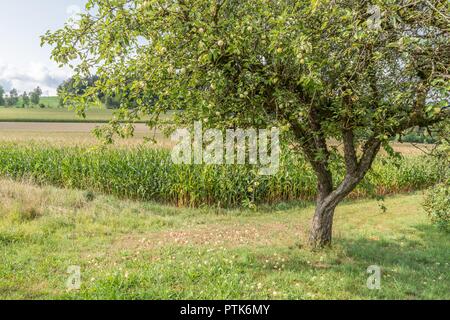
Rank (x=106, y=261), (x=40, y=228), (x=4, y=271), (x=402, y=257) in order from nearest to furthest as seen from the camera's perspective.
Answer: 1. (x=4, y=271)
2. (x=106, y=261)
3. (x=402, y=257)
4. (x=40, y=228)

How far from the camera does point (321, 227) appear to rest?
23.9 ft

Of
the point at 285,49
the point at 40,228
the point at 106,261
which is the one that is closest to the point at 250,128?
the point at 285,49

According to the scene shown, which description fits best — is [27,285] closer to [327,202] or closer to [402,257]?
[327,202]

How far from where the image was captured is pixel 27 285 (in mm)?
5539

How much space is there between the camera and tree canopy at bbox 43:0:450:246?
4.78 m

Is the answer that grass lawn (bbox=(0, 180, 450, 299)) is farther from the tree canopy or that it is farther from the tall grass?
the tree canopy

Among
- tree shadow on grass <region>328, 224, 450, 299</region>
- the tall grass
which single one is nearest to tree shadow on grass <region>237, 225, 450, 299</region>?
tree shadow on grass <region>328, 224, 450, 299</region>

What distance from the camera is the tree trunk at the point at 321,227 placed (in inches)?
282

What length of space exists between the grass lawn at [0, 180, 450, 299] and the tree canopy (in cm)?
230

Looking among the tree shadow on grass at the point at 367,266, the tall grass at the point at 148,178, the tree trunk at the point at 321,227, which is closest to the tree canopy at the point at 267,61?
the tree trunk at the point at 321,227

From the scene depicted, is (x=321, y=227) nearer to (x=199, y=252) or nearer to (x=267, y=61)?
(x=199, y=252)

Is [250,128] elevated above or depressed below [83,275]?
above

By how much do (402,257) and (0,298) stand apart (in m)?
7.72

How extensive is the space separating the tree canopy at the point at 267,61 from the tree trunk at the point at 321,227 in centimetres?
149
